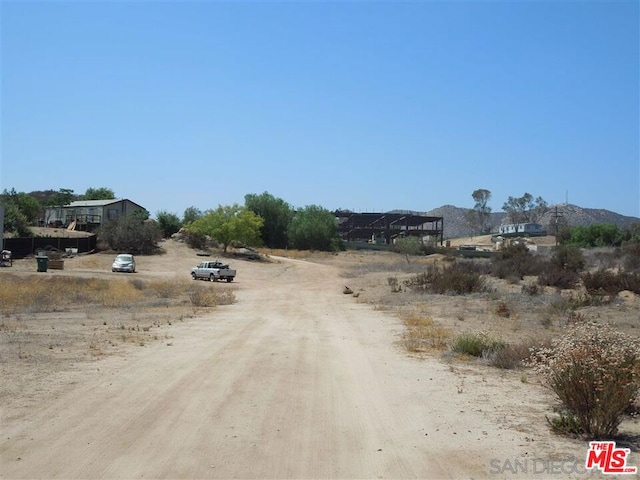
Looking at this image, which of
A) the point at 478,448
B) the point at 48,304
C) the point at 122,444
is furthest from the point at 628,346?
the point at 48,304

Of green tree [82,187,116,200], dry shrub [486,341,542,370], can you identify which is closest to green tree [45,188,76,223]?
green tree [82,187,116,200]

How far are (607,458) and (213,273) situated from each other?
4798 centimetres

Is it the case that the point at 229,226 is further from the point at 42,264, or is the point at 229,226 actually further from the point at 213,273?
the point at 42,264

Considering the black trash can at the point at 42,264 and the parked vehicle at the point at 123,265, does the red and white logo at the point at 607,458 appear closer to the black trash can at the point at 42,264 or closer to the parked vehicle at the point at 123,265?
the black trash can at the point at 42,264

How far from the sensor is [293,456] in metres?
6.71

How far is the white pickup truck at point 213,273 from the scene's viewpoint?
53.2 metres

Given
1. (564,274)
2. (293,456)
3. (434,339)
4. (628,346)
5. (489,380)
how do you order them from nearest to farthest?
1. (293,456)
2. (628,346)
3. (489,380)
4. (434,339)
5. (564,274)

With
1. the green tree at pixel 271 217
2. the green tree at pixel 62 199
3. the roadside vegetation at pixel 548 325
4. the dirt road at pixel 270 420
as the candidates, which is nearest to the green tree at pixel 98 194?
the green tree at pixel 62 199

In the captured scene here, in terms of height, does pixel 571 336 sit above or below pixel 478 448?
above

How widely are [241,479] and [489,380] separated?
6.70m

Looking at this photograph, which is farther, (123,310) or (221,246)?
(221,246)

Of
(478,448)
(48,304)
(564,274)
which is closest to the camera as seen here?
(478,448)

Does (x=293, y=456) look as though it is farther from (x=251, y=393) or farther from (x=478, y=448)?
(x=251, y=393)

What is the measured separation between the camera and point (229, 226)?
7806 cm
